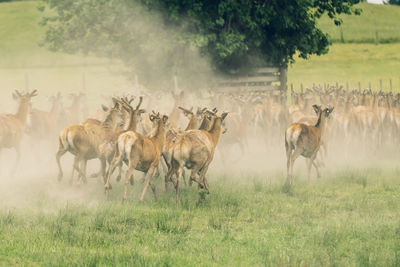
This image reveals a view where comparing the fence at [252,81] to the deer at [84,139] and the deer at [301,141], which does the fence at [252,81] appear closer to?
the deer at [301,141]

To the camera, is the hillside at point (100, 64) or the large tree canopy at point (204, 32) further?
the hillside at point (100, 64)

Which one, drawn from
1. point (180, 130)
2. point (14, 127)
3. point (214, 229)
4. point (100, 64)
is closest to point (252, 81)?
point (14, 127)

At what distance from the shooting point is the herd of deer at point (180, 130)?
12172 mm

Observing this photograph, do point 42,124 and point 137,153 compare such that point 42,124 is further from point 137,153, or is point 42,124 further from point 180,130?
point 137,153

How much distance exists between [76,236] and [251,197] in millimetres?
4368

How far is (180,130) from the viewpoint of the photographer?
1398 centimetres

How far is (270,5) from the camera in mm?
27594

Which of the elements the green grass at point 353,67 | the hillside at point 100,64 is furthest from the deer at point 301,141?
the green grass at point 353,67

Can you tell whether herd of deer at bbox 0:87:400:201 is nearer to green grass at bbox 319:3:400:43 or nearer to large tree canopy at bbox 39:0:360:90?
large tree canopy at bbox 39:0:360:90

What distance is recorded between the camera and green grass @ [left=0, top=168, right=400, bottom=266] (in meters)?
8.27

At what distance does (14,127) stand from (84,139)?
352 cm

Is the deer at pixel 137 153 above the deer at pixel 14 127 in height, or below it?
below

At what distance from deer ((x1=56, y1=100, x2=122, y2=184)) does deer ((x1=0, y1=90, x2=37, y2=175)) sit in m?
2.45

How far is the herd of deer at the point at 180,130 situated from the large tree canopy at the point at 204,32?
310 centimetres
